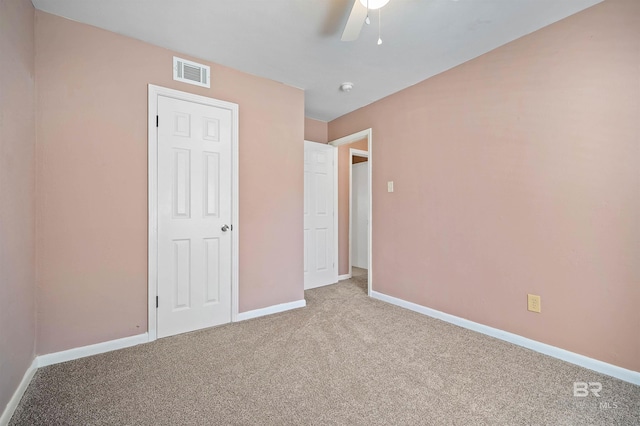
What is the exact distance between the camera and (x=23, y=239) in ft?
5.47

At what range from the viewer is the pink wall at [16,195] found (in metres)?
1.41

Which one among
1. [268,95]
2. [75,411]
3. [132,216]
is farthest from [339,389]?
[268,95]

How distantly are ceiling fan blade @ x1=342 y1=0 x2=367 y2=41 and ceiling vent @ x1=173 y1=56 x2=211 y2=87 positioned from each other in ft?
4.85

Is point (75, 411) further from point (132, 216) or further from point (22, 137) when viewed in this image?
point (22, 137)

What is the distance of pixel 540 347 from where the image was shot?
208 cm

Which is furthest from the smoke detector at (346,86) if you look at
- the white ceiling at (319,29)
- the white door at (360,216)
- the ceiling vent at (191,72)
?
the white door at (360,216)

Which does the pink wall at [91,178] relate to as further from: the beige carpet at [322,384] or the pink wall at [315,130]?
the pink wall at [315,130]

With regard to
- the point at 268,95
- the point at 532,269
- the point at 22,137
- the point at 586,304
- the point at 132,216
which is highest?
the point at 268,95

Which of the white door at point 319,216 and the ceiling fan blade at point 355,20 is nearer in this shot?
the ceiling fan blade at point 355,20

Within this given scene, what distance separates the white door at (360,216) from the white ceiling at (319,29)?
274 centimetres

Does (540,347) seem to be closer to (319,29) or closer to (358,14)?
(358,14)

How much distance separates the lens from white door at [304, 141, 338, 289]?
3.84 meters

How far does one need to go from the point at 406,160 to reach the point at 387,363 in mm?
2081

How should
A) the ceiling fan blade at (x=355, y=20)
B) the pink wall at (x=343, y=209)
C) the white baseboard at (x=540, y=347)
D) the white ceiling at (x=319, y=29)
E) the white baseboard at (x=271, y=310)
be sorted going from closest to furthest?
the ceiling fan blade at (x=355, y=20) → the white baseboard at (x=540, y=347) → the white ceiling at (x=319, y=29) → the white baseboard at (x=271, y=310) → the pink wall at (x=343, y=209)
